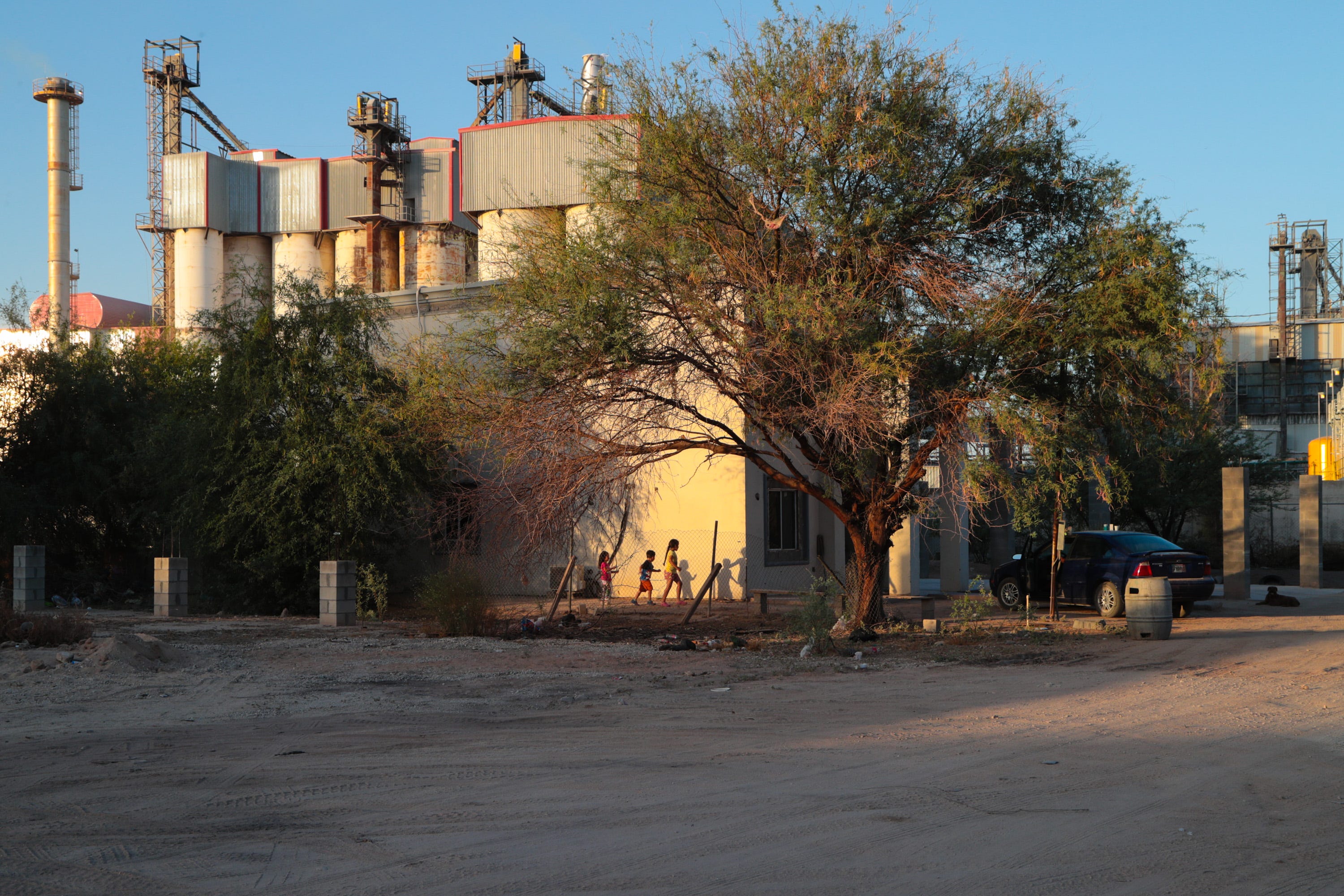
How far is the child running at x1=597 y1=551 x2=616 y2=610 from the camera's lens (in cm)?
2041

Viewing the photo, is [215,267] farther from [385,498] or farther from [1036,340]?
[1036,340]

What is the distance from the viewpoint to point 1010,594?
2155 centimetres

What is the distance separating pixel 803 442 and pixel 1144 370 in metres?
4.72

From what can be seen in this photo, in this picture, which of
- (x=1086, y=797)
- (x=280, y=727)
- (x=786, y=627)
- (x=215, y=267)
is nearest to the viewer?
(x=1086, y=797)

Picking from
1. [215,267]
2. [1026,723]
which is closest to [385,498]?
[1026,723]

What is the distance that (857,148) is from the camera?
540 inches

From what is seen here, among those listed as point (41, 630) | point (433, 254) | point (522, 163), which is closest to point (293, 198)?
point (433, 254)

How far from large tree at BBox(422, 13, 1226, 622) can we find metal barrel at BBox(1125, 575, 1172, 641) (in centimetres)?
261

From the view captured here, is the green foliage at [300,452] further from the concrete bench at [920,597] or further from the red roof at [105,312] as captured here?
the red roof at [105,312]

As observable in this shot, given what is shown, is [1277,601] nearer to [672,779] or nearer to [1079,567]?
[1079,567]

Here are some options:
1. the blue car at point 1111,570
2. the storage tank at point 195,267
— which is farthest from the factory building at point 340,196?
the blue car at point 1111,570

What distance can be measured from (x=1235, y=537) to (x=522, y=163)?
30612 millimetres

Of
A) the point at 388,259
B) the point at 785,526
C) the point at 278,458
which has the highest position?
the point at 388,259

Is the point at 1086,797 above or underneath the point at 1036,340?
underneath
